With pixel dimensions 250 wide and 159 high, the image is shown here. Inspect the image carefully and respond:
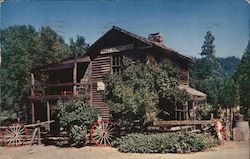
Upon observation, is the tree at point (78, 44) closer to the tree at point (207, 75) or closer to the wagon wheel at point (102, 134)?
the wagon wheel at point (102, 134)

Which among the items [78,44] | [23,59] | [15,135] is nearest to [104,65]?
[78,44]

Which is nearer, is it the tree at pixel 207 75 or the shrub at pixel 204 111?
the tree at pixel 207 75

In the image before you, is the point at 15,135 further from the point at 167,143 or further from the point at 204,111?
the point at 204,111

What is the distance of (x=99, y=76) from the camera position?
15781 mm

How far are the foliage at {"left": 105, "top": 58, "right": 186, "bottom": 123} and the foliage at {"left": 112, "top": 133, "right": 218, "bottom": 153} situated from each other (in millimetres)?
1154

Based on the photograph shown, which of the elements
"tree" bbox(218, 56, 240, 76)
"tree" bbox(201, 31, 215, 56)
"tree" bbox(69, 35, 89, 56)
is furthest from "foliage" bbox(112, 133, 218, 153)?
"tree" bbox(69, 35, 89, 56)

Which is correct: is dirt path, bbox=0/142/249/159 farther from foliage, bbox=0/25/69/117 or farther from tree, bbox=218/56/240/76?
foliage, bbox=0/25/69/117

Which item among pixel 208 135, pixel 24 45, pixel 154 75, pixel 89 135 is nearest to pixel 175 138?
pixel 208 135

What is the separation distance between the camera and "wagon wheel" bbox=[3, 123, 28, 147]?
14.7 m

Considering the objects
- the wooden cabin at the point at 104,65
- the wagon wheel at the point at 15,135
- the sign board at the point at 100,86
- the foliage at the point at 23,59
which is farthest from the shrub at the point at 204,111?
the wagon wheel at the point at 15,135

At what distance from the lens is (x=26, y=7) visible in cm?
863

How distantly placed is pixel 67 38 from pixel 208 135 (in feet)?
18.5

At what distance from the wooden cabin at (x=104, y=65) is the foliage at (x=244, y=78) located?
13.5 feet

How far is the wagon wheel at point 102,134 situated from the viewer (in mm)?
13149
